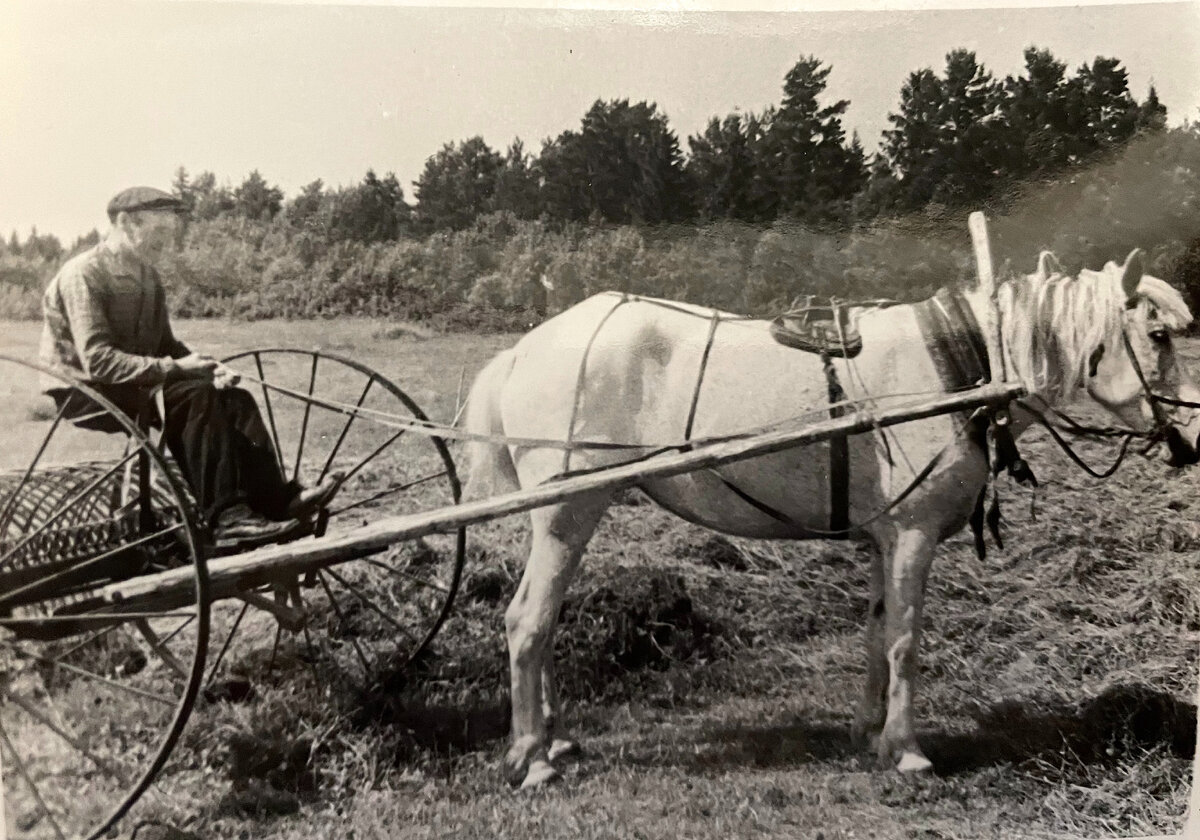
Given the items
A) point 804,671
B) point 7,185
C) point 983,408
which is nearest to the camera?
point 7,185

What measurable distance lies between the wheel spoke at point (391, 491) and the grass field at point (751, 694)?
23cm

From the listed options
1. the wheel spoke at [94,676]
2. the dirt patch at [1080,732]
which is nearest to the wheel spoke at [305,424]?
the wheel spoke at [94,676]

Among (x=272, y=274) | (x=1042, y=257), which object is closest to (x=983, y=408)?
(x=1042, y=257)

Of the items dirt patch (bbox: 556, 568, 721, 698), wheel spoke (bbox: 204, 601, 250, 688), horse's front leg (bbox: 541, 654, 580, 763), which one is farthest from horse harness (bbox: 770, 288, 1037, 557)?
wheel spoke (bbox: 204, 601, 250, 688)

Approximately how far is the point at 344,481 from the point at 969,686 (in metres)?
2.21

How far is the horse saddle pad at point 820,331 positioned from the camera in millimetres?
3035

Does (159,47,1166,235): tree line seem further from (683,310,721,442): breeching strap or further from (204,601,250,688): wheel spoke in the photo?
(204,601,250,688): wheel spoke

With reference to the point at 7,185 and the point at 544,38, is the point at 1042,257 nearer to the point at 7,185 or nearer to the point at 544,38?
the point at 544,38

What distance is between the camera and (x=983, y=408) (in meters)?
3.00

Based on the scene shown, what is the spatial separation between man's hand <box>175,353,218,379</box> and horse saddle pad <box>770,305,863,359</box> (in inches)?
68.3

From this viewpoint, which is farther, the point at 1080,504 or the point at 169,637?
the point at 1080,504

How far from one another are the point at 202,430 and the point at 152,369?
22 centimetres

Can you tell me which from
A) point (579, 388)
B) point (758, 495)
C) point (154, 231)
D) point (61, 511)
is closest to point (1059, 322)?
point (758, 495)

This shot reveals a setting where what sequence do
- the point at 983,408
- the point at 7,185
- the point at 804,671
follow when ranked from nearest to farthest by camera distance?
1. the point at 7,185
2. the point at 983,408
3. the point at 804,671
